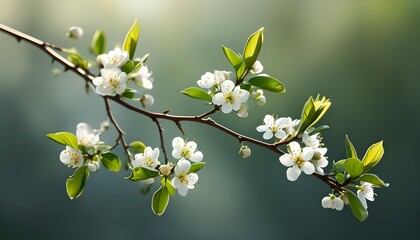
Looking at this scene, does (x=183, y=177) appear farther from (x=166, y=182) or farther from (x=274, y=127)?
(x=274, y=127)

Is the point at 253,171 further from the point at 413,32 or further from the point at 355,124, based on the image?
the point at 413,32

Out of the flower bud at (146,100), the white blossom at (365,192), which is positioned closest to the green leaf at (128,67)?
the flower bud at (146,100)

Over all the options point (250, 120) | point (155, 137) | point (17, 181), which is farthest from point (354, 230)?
point (17, 181)

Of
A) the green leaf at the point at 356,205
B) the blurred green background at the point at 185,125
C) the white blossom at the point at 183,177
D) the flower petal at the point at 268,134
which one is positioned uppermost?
the flower petal at the point at 268,134

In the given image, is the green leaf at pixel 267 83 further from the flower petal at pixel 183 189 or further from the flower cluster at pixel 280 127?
the flower petal at pixel 183 189

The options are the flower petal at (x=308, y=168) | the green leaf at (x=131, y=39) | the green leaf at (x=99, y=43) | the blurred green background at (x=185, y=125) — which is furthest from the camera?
the blurred green background at (x=185, y=125)

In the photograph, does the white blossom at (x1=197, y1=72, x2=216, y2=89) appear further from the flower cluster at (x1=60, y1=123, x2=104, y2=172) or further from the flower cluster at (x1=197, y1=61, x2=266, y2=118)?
the flower cluster at (x1=60, y1=123, x2=104, y2=172)
